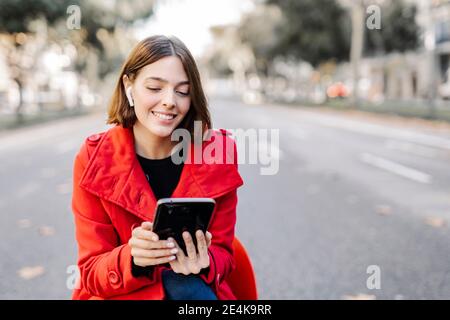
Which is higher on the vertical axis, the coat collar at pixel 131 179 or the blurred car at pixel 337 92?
the coat collar at pixel 131 179

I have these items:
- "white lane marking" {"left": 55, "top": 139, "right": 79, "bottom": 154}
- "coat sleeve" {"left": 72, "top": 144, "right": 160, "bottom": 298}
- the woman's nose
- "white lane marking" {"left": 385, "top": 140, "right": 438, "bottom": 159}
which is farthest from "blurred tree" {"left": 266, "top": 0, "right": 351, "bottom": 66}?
"coat sleeve" {"left": 72, "top": 144, "right": 160, "bottom": 298}

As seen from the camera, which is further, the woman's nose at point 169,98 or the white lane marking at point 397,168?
the white lane marking at point 397,168

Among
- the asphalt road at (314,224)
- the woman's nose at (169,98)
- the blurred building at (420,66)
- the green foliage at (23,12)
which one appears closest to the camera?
the woman's nose at (169,98)

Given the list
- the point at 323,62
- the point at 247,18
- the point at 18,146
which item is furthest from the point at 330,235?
the point at 247,18

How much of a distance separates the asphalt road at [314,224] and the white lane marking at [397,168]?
18 mm

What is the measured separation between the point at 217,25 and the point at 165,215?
87.2m

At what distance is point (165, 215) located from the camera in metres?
1.74

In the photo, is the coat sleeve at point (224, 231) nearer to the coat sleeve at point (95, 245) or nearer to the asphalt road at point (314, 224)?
the coat sleeve at point (95, 245)

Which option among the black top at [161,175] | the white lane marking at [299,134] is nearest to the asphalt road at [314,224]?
the black top at [161,175]

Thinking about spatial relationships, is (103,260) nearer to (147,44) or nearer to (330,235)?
(147,44)

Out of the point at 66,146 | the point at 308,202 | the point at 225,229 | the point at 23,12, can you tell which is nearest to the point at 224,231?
the point at 225,229

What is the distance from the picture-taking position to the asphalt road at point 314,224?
4.64 meters

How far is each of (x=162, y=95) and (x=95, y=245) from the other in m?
0.58

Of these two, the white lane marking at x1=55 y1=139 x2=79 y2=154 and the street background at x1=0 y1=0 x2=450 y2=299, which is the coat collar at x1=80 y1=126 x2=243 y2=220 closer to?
the street background at x1=0 y1=0 x2=450 y2=299
